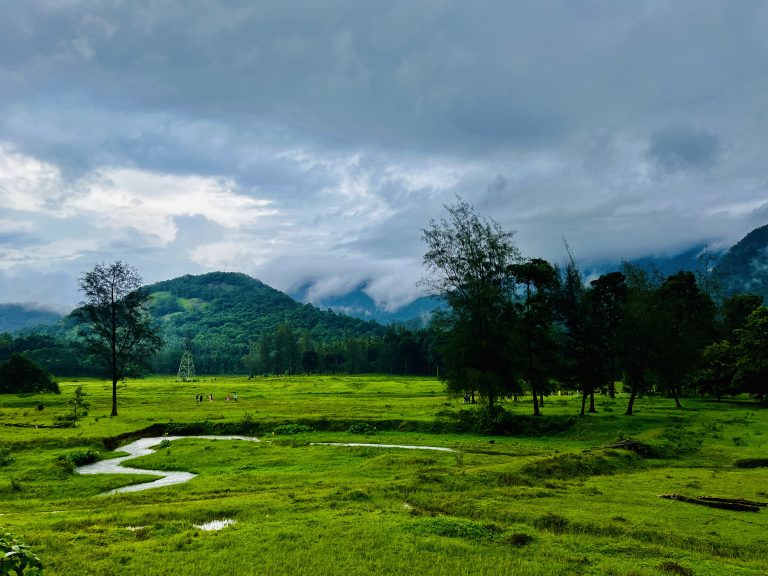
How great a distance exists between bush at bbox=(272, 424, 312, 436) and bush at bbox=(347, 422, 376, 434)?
4527 millimetres

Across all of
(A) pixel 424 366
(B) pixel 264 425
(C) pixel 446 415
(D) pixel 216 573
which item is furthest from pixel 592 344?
(A) pixel 424 366

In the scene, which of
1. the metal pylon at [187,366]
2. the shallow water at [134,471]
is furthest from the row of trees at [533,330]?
the metal pylon at [187,366]

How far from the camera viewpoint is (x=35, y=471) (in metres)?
31.1

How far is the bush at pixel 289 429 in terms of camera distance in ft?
163

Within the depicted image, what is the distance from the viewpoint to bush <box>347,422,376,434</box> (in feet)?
162

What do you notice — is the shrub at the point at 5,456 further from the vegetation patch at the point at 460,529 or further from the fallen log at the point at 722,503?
the fallen log at the point at 722,503

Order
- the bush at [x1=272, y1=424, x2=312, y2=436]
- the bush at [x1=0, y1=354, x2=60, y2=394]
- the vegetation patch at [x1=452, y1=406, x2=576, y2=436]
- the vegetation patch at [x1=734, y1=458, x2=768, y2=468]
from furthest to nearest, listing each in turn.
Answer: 1. the bush at [x1=0, y1=354, x2=60, y2=394]
2. the bush at [x1=272, y1=424, x2=312, y2=436]
3. the vegetation patch at [x1=452, y1=406, x2=576, y2=436]
4. the vegetation patch at [x1=734, y1=458, x2=768, y2=468]

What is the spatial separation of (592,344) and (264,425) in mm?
36500

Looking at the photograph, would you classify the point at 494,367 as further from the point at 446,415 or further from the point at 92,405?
the point at 92,405

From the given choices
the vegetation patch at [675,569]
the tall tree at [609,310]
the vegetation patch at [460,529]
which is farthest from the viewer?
the tall tree at [609,310]

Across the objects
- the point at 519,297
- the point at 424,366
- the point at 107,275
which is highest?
the point at 107,275

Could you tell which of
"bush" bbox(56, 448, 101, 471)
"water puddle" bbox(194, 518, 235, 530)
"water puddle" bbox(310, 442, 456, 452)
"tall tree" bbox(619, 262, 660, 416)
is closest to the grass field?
"bush" bbox(56, 448, 101, 471)

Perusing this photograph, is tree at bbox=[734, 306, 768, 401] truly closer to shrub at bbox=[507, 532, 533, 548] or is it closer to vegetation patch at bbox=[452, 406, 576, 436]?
vegetation patch at bbox=[452, 406, 576, 436]

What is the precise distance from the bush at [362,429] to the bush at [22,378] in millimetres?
66732
